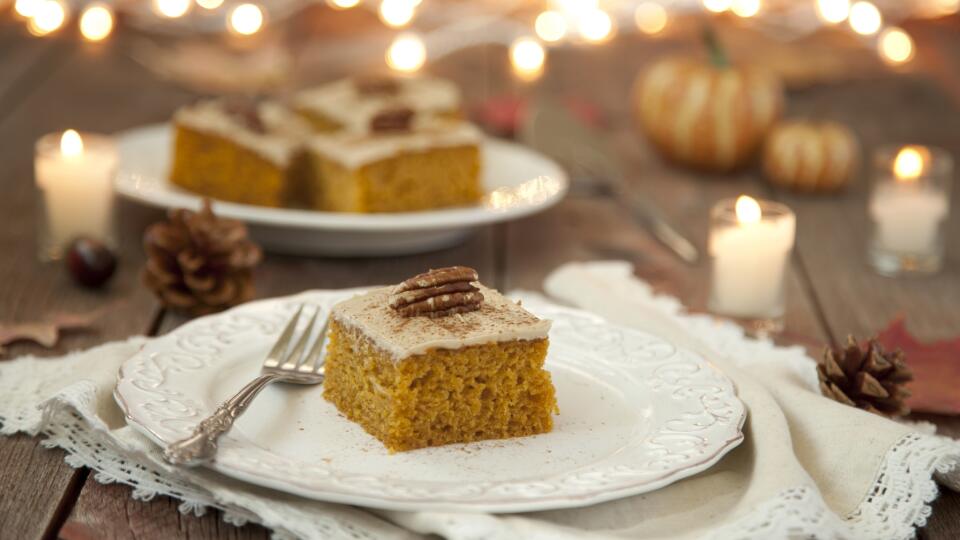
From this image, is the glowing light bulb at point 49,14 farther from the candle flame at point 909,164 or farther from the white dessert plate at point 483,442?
the candle flame at point 909,164

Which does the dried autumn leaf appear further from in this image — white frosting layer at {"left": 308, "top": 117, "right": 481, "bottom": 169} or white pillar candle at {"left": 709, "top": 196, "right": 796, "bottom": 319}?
white pillar candle at {"left": 709, "top": 196, "right": 796, "bottom": 319}

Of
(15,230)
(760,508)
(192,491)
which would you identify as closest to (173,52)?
(15,230)

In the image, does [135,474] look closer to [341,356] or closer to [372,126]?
[341,356]

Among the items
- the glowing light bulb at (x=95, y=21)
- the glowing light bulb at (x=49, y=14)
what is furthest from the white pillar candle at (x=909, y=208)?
→ the glowing light bulb at (x=95, y=21)

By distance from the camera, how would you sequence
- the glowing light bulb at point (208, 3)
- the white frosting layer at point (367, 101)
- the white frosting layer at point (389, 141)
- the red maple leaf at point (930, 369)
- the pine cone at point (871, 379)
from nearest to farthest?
the pine cone at point (871, 379)
the red maple leaf at point (930, 369)
the white frosting layer at point (389, 141)
the white frosting layer at point (367, 101)
the glowing light bulb at point (208, 3)

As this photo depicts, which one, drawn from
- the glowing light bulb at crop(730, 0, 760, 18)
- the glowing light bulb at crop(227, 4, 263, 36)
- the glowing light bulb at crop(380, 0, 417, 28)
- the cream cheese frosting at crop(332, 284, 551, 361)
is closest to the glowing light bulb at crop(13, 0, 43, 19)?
the glowing light bulb at crop(227, 4, 263, 36)
